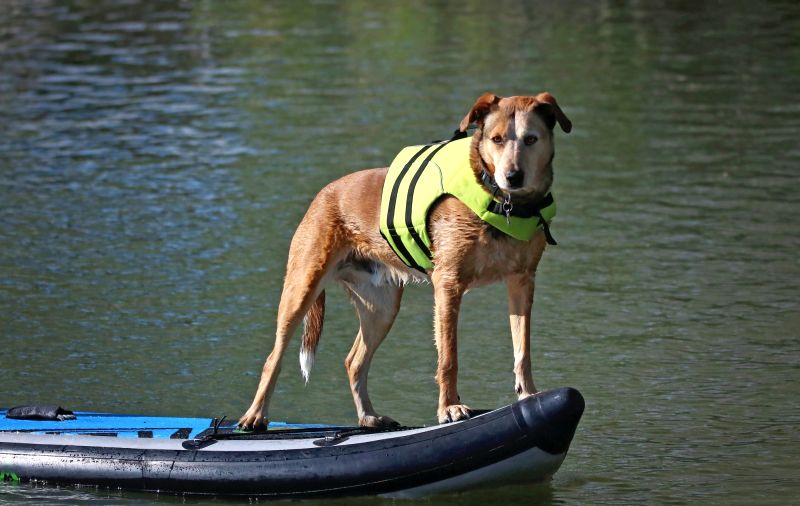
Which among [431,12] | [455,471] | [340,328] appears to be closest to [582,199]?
[340,328]

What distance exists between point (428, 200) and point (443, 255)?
331 millimetres

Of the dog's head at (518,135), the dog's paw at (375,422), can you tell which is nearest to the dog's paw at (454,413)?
the dog's paw at (375,422)

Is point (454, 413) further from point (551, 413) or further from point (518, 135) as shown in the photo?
point (518, 135)

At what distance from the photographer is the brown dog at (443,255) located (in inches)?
301

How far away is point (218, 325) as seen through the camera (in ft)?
38.8

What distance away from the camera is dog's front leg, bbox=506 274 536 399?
8.05m

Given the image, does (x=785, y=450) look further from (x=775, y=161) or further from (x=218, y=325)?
(x=775, y=161)

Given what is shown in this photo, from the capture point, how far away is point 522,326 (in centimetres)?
806

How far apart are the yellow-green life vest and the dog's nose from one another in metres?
0.29

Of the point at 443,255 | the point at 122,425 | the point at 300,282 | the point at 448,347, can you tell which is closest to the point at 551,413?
the point at 448,347

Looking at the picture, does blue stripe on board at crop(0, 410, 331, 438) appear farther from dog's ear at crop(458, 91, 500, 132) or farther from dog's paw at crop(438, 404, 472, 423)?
dog's ear at crop(458, 91, 500, 132)

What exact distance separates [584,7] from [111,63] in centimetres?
1049

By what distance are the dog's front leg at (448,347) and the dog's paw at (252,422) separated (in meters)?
1.30

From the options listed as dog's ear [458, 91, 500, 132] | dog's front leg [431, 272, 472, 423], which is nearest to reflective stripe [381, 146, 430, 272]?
dog's front leg [431, 272, 472, 423]
